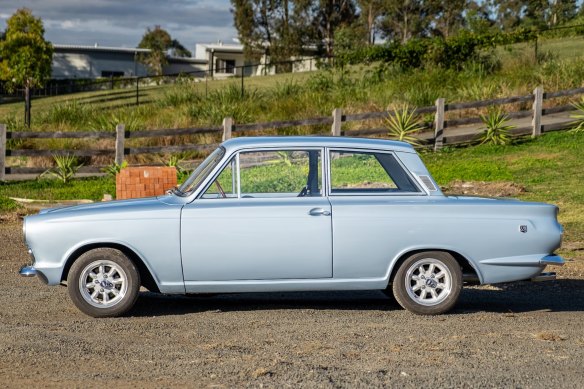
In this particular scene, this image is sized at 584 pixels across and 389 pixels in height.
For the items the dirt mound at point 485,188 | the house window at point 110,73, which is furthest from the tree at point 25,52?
the dirt mound at point 485,188

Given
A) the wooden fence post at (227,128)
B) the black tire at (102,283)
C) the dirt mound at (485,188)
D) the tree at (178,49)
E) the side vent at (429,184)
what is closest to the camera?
the black tire at (102,283)

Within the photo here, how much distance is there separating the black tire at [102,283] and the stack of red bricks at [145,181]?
6.14m

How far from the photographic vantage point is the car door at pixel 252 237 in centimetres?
897

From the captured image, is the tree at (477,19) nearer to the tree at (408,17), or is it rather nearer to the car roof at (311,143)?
the tree at (408,17)

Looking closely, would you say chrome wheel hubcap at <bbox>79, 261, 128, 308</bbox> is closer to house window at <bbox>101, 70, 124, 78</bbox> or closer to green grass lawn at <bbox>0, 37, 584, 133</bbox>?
green grass lawn at <bbox>0, 37, 584, 133</bbox>

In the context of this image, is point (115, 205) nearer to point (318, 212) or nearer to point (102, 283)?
point (102, 283)

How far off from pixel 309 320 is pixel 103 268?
1.88 meters

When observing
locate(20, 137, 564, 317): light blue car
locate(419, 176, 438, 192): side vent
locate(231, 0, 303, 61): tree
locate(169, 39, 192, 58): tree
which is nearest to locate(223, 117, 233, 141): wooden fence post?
locate(20, 137, 564, 317): light blue car

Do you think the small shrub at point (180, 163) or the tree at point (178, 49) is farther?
the tree at point (178, 49)

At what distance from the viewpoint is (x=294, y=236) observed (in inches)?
354

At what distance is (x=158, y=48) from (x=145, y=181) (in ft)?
220

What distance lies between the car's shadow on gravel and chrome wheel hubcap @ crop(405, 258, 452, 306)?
0.33 metres

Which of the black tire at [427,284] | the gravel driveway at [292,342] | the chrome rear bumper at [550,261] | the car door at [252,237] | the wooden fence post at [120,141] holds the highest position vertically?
the wooden fence post at [120,141]

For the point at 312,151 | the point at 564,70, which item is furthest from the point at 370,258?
the point at 564,70
